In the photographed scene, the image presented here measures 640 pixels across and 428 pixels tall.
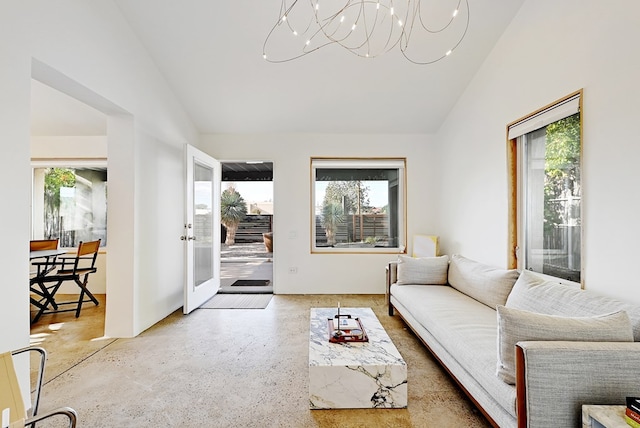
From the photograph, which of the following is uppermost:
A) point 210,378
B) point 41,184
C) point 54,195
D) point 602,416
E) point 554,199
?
point 41,184

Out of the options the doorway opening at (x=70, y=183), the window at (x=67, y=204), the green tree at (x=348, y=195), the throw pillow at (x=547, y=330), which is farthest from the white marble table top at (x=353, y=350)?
the window at (x=67, y=204)

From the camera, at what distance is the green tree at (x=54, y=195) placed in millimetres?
4871

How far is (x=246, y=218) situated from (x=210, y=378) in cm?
874

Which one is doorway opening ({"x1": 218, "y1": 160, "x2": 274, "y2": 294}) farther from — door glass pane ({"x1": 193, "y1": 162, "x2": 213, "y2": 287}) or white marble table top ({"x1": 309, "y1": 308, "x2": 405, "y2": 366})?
white marble table top ({"x1": 309, "y1": 308, "x2": 405, "y2": 366})

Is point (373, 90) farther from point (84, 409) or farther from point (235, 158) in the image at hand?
point (84, 409)

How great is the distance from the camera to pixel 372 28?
321 centimetres

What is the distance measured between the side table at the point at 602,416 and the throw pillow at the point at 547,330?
10.6 inches

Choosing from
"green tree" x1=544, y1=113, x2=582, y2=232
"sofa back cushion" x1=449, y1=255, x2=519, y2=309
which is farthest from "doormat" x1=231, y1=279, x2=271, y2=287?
"green tree" x1=544, y1=113, x2=582, y2=232

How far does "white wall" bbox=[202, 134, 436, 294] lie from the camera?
192 inches

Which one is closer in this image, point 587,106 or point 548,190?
point 587,106

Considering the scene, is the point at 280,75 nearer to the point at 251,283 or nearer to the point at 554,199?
the point at 554,199

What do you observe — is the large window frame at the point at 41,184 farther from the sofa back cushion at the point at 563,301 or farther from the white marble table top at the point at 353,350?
the sofa back cushion at the point at 563,301

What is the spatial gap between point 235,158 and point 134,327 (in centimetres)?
266

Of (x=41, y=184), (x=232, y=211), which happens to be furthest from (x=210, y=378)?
(x=232, y=211)
